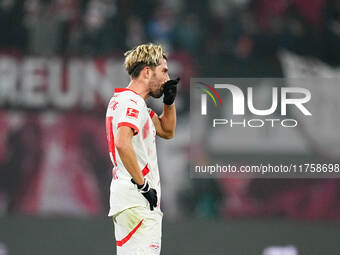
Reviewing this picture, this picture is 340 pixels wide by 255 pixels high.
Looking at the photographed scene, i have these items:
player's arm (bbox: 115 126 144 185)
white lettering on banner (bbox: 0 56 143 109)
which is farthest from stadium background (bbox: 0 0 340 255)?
player's arm (bbox: 115 126 144 185)

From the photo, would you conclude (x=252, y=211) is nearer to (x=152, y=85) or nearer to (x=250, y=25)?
(x=250, y=25)

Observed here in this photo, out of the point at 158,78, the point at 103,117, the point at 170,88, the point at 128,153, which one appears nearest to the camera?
the point at 128,153

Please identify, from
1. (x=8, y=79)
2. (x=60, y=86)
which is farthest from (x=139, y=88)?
(x=8, y=79)

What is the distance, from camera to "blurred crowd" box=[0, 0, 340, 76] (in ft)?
27.3

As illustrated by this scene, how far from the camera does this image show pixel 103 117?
830 centimetres

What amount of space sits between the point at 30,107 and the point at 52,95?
294 millimetres

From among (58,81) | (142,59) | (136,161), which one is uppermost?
(58,81)

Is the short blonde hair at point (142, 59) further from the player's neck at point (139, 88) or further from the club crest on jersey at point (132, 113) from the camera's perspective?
the club crest on jersey at point (132, 113)

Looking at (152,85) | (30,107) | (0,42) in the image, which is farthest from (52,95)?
(152,85)

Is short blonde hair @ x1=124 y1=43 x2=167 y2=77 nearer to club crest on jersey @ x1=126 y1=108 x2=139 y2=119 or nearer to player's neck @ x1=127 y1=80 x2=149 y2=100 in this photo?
player's neck @ x1=127 y1=80 x2=149 y2=100

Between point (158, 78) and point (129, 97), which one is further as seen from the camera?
point (158, 78)

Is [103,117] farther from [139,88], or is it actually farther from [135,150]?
[135,150]

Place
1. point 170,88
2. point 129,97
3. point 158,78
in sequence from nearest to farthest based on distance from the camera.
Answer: point 129,97 < point 158,78 < point 170,88

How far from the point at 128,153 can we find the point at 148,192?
0.94 feet
